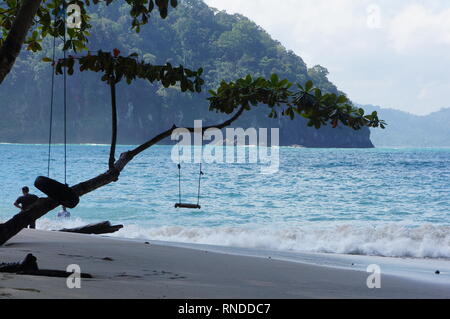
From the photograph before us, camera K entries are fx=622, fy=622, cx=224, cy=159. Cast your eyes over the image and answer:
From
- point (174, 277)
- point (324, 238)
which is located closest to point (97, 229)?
point (324, 238)

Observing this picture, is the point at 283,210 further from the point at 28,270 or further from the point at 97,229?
the point at 28,270

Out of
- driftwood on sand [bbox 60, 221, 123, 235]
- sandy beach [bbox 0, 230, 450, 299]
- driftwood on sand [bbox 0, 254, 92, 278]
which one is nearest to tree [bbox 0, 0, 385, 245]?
driftwood on sand [bbox 0, 254, 92, 278]

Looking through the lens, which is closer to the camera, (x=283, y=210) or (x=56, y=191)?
(x=56, y=191)

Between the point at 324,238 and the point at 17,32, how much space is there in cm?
1218

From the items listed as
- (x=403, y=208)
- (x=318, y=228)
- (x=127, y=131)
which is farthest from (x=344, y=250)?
(x=127, y=131)

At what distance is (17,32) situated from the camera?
5074 millimetres

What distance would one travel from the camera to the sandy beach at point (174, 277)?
15.7 feet

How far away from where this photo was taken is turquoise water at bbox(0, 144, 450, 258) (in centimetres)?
1495

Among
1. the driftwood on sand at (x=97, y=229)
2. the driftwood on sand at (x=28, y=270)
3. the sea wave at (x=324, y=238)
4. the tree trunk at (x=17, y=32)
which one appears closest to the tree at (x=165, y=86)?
the tree trunk at (x=17, y=32)

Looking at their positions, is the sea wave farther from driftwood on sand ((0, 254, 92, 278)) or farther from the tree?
driftwood on sand ((0, 254, 92, 278))
